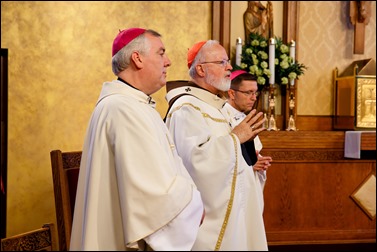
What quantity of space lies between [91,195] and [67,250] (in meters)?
0.35

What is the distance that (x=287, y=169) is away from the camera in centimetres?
A: 645

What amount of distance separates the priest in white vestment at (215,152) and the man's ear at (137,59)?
730mm

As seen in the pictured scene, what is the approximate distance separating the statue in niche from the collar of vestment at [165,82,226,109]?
11.5 ft

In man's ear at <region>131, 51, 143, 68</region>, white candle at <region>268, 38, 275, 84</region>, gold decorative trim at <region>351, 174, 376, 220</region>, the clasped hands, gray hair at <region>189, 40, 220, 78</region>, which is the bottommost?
gold decorative trim at <region>351, 174, 376, 220</region>

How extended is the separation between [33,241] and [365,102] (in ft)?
19.2

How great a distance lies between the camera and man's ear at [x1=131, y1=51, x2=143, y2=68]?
285 cm

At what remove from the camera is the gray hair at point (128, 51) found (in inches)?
113

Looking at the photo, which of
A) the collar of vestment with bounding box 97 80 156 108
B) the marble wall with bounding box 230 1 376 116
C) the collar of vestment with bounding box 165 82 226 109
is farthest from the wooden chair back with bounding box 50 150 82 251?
the marble wall with bounding box 230 1 376 116

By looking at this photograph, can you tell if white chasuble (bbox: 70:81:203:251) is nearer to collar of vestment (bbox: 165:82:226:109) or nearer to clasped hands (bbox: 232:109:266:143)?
clasped hands (bbox: 232:109:266:143)

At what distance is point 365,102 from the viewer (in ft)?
23.7

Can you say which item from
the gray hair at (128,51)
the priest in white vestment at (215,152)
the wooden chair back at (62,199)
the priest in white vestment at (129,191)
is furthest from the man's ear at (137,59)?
the priest in white vestment at (215,152)

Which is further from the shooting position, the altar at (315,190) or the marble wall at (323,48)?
the marble wall at (323,48)

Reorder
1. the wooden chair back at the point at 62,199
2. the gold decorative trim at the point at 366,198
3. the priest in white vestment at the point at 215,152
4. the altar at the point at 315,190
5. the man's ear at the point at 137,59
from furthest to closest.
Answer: the gold decorative trim at the point at 366,198
the altar at the point at 315,190
the priest in white vestment at the point at 215,152
the man's ear at the point at 137,59
the wooden chair back at the point at 62,199

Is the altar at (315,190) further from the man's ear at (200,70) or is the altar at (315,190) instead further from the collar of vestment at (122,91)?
the collar of vestment at (122,91)
